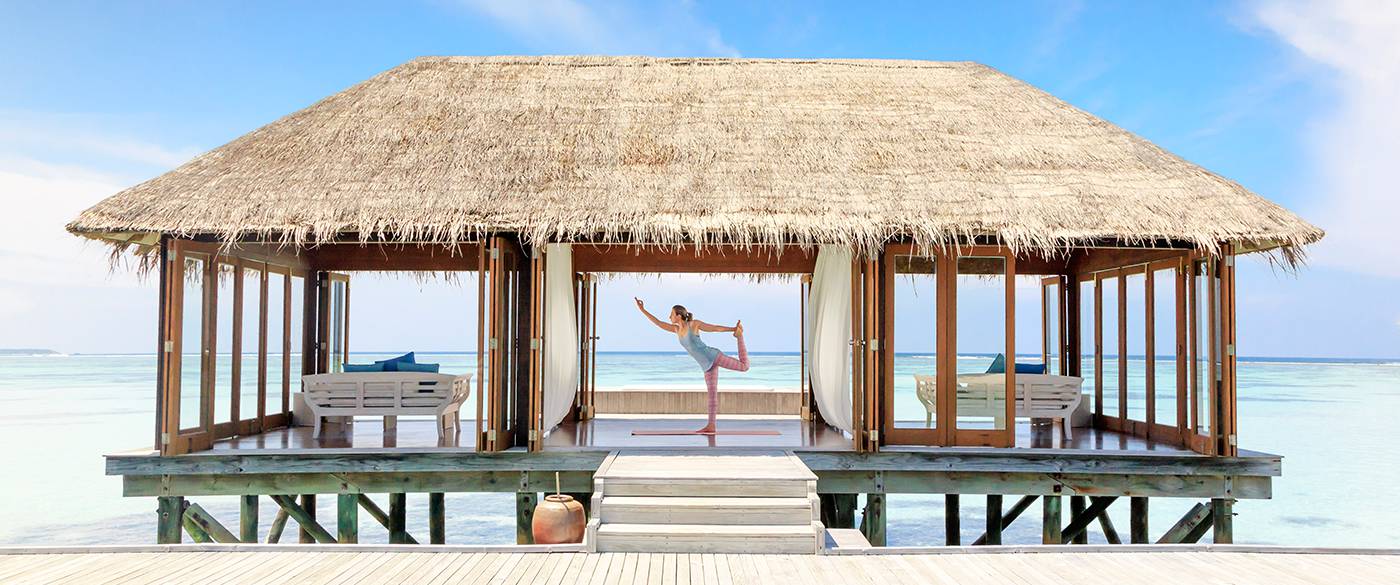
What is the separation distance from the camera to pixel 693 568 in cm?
509

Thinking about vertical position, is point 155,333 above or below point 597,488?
above

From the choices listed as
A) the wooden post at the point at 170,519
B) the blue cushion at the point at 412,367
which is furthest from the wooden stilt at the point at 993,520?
the wooden post at the point at 170,519

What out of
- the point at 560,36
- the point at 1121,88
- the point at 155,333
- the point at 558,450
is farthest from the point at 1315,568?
the point at 1121,88

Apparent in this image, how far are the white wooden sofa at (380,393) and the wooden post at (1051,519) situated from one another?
454 cm

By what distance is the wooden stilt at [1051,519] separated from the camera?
24.6 feet

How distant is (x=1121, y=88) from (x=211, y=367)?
25.3 m

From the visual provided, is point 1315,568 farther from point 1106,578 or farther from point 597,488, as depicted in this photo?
point 597,488

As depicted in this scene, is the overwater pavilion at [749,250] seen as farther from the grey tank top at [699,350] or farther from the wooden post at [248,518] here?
the grey tank top at [699,350]

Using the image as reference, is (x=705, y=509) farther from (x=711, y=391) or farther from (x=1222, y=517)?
(x=1222, y=517)

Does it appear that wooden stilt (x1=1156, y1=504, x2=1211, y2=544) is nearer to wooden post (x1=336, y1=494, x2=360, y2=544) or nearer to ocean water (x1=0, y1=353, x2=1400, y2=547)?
ocean water (x1=0, y1=353, x2=1400, y2=547)

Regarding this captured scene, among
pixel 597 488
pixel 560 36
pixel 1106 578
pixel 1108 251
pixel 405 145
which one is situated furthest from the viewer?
pixel 560 36

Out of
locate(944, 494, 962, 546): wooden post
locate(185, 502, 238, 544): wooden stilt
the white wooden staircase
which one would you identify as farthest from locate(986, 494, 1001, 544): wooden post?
locate(185, 502, 238, 544): wooden stilt

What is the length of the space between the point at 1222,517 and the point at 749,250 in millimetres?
3852

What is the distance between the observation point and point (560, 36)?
2556cm
